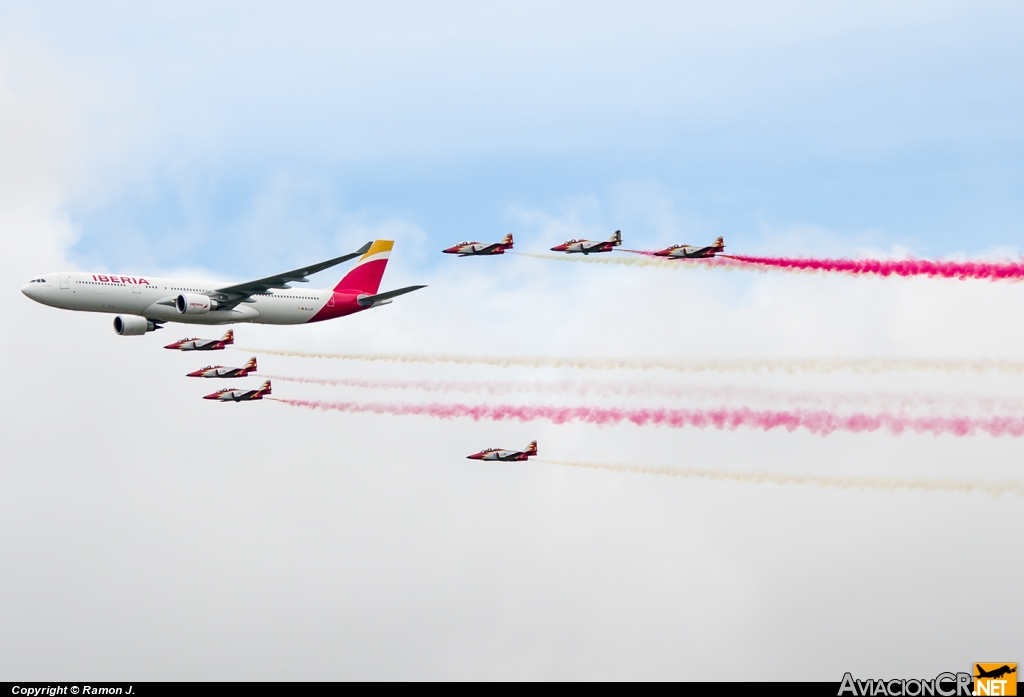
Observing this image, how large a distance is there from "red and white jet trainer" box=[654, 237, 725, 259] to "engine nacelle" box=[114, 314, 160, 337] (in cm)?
4520

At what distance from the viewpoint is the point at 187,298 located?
4601 inches

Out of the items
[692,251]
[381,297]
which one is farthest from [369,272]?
[692,251]

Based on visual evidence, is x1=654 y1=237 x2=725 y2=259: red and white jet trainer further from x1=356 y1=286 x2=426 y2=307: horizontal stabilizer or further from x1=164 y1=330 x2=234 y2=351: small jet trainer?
x1=164 y1=330 x2=234 y2=351: small jet trainer

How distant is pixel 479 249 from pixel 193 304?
27.8 m

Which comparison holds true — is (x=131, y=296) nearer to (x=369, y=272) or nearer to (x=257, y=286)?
(x=257, y=286)

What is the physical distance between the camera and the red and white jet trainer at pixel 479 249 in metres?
102

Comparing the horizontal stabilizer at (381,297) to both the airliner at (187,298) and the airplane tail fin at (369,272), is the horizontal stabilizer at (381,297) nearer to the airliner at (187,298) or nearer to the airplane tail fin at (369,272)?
Answer: the airliner at (187,298)

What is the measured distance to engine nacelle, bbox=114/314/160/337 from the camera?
118 metres

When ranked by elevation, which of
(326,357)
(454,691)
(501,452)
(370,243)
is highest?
(370,243)

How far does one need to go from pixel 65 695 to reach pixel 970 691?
5452 cm

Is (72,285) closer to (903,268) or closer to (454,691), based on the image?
(454,691)

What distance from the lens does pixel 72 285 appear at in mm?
114438

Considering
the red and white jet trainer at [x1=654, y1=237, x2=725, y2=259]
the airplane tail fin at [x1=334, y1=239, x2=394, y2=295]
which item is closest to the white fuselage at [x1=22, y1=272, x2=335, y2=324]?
the airplane tail fin at [x1=334, y1=239, x2=394, y2=295]

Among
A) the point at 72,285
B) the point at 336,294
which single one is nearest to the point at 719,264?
the point at 336,294
